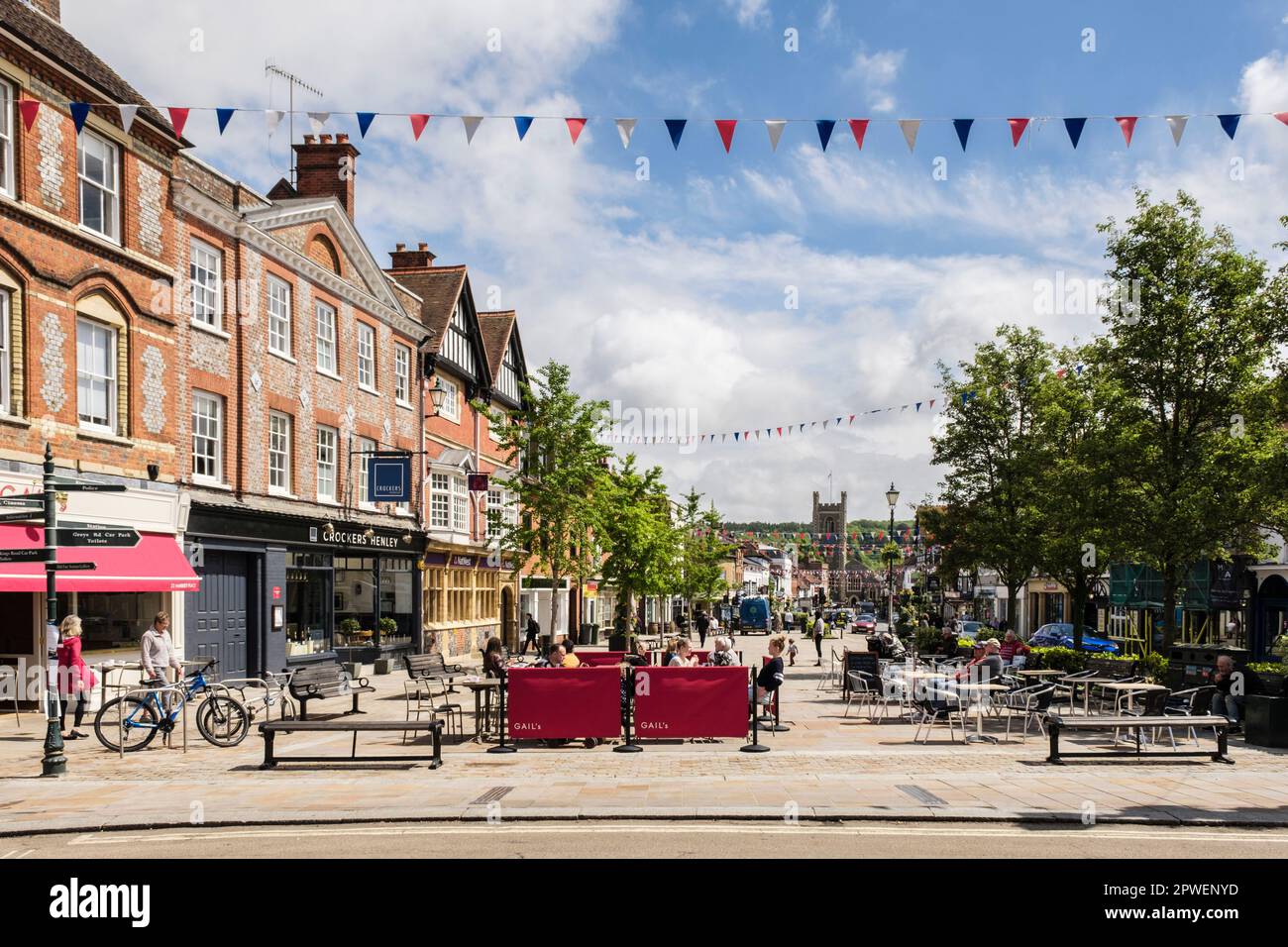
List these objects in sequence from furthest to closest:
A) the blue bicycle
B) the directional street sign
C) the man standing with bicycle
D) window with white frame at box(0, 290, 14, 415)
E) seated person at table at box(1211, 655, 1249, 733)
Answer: window with white frame at box(0, 290, 14, 415) < seated person at table at box(1211, 655, 1249, 733) < the man standing with bicycle < the blue bicycle < the directional street sign

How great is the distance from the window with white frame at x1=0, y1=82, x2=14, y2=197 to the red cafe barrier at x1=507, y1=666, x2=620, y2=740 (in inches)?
459

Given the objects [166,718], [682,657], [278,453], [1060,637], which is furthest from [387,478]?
[1060,637]

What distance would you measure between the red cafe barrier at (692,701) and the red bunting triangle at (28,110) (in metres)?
12.0

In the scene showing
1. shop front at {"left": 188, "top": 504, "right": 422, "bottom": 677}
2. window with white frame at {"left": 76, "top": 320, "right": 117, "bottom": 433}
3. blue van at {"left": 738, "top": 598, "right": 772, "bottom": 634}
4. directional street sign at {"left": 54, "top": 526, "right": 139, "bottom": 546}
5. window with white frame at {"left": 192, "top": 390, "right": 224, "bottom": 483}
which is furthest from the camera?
blue van at {"left": 738, "top": 598, "right": 772, "bottom": 634}

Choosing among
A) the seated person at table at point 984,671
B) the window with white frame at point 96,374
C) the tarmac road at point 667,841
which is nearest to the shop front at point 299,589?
the window with white frame at point 96,374

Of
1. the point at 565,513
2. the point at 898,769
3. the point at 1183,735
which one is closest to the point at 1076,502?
the point at 1183,735

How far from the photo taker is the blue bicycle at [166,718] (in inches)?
578

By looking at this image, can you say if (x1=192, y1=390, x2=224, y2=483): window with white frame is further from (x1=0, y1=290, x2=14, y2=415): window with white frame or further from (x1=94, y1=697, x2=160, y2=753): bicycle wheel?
(x1=94, y1=697, x2=160, y2=753): bicycle wheel

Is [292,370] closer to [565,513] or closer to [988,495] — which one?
[565,513]

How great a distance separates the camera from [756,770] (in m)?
12.6

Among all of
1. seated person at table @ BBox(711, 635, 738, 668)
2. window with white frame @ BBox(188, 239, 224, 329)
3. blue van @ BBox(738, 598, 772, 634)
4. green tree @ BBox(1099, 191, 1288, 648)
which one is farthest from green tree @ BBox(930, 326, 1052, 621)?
blue van @ BBox(738, 598, 772, 634)

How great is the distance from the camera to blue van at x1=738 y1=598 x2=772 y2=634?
72.4 m

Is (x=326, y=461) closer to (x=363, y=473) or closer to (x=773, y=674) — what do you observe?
(x=363, y=473)

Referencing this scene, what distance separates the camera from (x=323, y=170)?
31750mm
